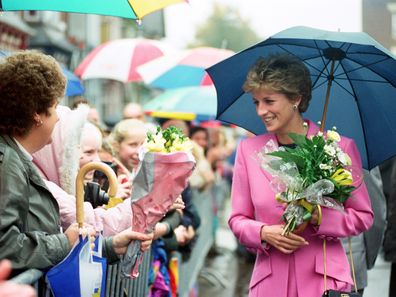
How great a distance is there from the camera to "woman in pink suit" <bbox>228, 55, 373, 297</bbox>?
4.76 metres

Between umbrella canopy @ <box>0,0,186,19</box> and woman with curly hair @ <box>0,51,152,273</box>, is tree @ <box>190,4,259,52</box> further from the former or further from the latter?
woman with curly hair @ <box>0,51,152,273</box>

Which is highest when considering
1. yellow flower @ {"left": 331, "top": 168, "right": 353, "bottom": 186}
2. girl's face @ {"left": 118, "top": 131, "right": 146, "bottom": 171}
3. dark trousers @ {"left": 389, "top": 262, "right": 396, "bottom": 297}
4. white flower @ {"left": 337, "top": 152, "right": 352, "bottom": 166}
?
white flower @ {"left": 337, "top": 152, "right": 352, "bottom": 166}

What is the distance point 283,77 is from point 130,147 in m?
2.45

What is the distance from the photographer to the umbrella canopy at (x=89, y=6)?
17.3 ft

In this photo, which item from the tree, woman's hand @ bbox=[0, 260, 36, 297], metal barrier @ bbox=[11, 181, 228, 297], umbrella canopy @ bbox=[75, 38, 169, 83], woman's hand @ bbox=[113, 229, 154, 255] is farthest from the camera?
the tree

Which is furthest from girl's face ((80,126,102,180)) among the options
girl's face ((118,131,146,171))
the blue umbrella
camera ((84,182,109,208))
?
girl's face ((118,131,146,171))

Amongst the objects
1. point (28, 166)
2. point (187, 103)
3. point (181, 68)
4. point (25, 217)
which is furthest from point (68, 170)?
point (181, 68)

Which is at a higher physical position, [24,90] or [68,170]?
[24,90]

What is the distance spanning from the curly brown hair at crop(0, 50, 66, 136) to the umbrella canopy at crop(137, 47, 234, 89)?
21.6ft

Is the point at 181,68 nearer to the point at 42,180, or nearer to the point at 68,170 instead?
the point at 68,170

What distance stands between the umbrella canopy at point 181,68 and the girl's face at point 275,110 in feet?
19.6

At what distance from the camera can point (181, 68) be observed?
11461 millimetres

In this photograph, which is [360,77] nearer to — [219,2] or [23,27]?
[23,27]

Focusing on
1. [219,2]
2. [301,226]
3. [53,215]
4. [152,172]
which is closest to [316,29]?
[301,226]
